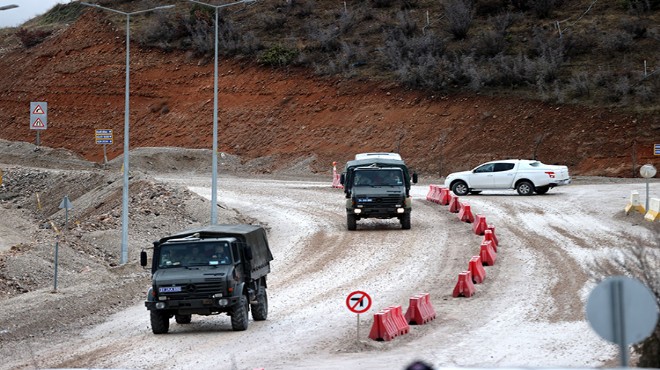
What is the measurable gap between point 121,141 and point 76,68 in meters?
12.2

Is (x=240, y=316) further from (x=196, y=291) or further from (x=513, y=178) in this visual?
(x=513, y=178)

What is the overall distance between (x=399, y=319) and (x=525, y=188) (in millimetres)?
27548

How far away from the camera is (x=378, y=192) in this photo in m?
37.4

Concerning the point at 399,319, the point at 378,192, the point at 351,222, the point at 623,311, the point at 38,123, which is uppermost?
the point at 623,311

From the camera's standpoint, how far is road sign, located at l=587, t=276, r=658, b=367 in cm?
879

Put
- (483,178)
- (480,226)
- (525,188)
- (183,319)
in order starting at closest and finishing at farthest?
(183,319) → (480,226) → (525,188) → (483,178)

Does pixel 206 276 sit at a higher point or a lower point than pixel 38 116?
lower

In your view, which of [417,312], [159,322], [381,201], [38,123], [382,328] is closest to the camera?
[382,328]

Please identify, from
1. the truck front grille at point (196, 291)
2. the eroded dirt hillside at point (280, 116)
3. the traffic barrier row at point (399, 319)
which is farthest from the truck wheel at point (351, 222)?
the eroded dirt hillside at point (280, 116)

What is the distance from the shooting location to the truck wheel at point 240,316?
2105cm

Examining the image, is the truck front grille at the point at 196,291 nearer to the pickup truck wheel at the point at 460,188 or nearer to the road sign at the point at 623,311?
the road sign at the point at 623,311

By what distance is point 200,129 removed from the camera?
7281 centimetres

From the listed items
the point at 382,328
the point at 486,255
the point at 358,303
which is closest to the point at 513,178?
the point at 486,255

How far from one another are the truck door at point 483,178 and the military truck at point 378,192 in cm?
1022
